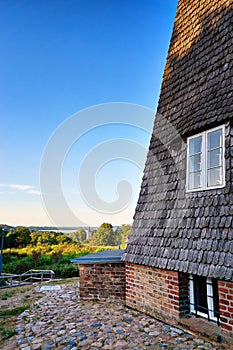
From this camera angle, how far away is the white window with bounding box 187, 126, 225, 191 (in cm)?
417

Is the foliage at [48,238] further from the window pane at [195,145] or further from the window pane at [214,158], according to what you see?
the window pane at [214,158]

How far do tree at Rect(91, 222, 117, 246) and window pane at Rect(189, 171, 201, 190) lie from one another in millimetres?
14298

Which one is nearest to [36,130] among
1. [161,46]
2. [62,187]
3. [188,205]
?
[62,187]

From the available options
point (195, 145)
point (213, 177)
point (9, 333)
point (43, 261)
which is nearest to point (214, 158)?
point (213, 177)

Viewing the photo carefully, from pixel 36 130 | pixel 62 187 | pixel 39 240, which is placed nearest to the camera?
pixel 62 187

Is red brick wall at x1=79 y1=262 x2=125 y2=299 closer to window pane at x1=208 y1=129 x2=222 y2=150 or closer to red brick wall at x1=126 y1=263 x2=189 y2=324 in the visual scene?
red brick wall at x1=126 y1=263 x2=189 y2=324

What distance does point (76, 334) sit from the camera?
4.02 meters

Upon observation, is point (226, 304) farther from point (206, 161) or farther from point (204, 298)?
point (206, 161)

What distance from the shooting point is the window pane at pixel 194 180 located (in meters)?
4.54

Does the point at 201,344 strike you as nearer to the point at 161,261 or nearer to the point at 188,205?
the point at 161,261

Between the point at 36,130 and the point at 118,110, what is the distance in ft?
11.9

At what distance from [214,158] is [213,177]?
34 cm

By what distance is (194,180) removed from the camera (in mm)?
4605

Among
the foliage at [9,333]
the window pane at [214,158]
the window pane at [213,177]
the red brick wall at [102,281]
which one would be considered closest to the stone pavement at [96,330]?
the foliage at [9,333]
